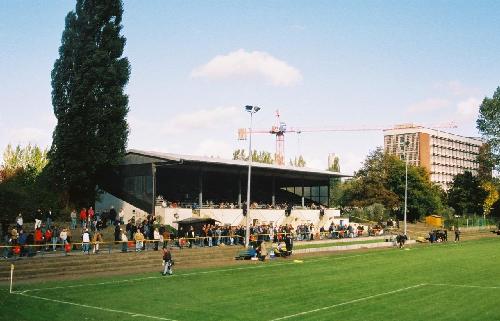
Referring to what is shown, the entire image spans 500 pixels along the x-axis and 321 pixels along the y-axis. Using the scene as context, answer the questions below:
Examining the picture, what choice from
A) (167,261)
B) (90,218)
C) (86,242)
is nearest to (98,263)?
(86,242)

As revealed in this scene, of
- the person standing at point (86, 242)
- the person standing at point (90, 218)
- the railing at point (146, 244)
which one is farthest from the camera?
the person standing at point (90, 218)

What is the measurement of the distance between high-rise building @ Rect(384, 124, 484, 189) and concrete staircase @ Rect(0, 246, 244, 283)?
390 ft

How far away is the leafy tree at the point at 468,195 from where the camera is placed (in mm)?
95562

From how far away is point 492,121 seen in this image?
83.4 m

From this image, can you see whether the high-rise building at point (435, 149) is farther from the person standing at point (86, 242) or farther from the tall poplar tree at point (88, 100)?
the person standing at point (86, 242)

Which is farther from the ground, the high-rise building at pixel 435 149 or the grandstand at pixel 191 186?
the high-rise building at pixel 435 149

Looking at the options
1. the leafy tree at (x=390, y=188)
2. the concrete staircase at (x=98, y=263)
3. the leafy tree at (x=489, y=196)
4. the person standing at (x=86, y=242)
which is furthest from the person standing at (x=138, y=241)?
the leafy tree at (x=489, y=196)

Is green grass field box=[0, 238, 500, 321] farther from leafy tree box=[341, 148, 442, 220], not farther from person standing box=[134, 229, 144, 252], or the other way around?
leafy tree box=[341, 148, 442, 220]

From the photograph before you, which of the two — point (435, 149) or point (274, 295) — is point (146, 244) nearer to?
point (274, 295)

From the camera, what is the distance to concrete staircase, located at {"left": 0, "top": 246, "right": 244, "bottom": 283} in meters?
27.0

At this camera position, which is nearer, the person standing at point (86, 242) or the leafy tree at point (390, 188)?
the person standing at point (86, 242)

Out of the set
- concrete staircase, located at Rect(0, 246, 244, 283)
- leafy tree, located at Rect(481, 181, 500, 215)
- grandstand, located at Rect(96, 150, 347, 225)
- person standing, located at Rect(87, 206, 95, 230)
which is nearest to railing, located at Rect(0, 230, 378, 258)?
concrete staircase, located at Rect(0, 246, 244, 283)

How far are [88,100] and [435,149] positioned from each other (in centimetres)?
12904

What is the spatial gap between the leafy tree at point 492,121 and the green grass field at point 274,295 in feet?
183
